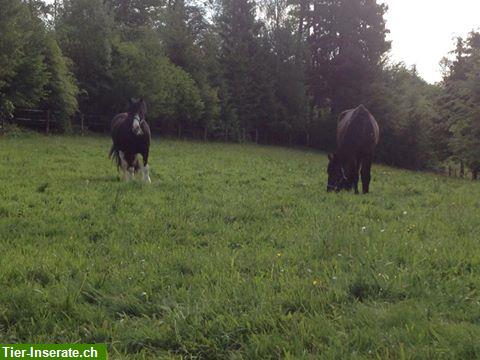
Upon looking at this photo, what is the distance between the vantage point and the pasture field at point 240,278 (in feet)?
10.4

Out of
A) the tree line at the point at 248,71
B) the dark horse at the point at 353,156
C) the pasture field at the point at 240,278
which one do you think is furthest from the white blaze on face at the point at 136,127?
the tree line at the point at 248,71

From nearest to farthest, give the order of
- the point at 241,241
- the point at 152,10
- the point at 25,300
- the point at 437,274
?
the point at 25,300 → the point at 437,274 → the point at 241,241 → the point at 152,10

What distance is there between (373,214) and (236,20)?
110 feet

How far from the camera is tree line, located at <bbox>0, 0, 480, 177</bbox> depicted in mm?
29031

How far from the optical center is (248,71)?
37.8m

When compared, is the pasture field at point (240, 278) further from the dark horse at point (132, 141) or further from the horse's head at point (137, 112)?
the dark horse at point (132, 141)

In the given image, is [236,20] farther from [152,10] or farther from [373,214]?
→ [373,214]

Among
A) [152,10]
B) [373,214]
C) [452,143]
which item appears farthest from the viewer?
[152,10]

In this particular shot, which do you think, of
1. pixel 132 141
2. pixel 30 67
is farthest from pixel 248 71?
pixel 132 141

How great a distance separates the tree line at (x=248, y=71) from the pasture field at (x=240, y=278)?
20.3 meters

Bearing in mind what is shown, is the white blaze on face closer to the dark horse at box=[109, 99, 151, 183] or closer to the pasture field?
the dark horse at box=[109, 99, 151, 183]

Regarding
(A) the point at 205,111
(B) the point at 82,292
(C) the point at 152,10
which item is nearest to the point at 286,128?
(A) the point at 205,111

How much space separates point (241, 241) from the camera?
5793 mm

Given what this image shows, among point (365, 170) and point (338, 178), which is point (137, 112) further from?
point (365, 170)
